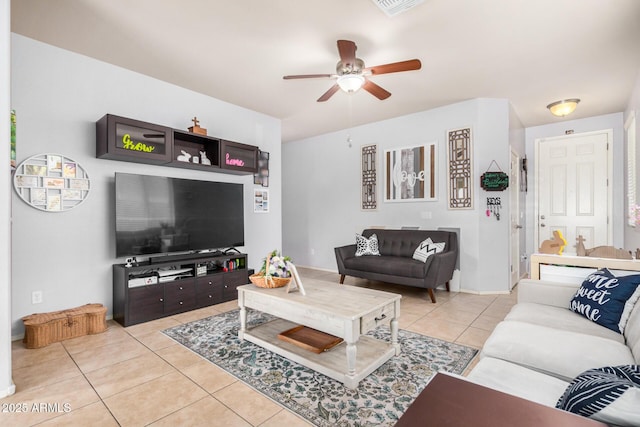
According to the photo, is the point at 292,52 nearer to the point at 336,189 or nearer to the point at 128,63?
the point at 128,63

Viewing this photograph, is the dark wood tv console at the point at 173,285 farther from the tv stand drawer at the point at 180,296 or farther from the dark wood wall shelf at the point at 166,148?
the dark wood wall shelf at the point at 166,148

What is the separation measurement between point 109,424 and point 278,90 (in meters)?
3.62

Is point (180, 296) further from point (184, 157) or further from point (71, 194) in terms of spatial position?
point (184, 157)

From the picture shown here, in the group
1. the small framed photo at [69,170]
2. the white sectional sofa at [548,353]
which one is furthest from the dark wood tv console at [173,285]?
the white sectional sofa at [548,353]

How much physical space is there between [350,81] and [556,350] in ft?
8.05

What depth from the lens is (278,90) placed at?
399 cm

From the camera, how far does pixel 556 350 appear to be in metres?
1.56

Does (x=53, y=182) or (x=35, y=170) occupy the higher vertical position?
(x=35, y=170)

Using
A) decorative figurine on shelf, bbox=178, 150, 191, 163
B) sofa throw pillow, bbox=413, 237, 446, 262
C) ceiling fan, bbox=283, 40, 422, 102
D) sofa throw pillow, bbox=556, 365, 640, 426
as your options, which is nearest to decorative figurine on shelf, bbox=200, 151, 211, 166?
decorative figurine on shelf, bbox=178, 150, 191, 163

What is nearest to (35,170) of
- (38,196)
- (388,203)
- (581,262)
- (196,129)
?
(38,196)

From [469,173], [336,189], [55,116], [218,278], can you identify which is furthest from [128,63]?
[469,173]

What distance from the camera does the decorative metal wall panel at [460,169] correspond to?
449 cm

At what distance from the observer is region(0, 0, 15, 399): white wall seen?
6.31ft

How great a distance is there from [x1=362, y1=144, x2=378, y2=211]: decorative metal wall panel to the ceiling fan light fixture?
2.65m
